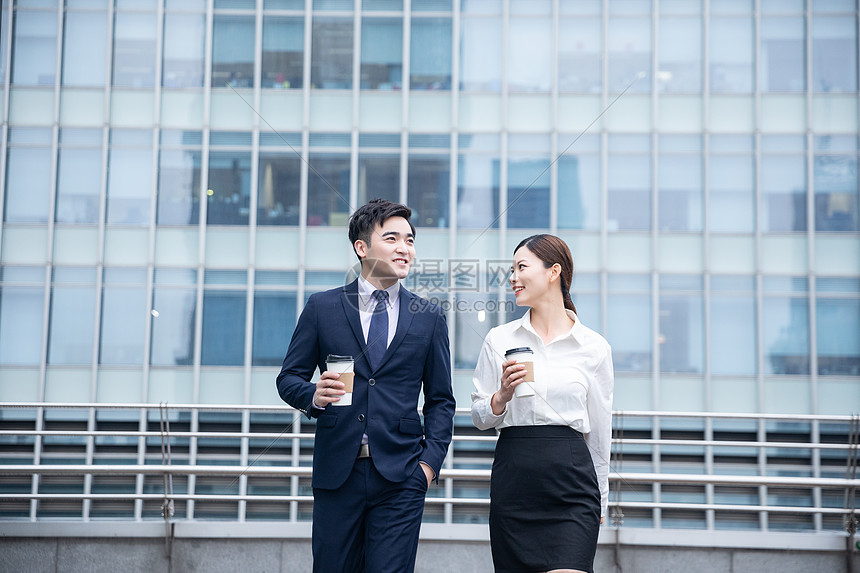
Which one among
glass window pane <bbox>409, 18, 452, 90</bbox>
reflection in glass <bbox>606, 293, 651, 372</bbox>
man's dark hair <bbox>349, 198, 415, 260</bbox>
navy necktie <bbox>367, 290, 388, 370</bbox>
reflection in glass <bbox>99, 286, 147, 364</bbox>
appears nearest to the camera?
navy necktie <bbox>367, 290, 388, 370</bbox>

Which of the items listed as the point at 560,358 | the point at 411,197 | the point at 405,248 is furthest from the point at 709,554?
the point at 411,197

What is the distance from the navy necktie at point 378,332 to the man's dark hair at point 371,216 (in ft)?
0.86

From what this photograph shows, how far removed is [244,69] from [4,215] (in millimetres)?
6319

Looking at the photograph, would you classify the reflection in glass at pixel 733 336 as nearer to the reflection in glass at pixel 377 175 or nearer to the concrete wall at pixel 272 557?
the reflection in glass at pixel 377 175

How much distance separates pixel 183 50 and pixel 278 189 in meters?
3.71

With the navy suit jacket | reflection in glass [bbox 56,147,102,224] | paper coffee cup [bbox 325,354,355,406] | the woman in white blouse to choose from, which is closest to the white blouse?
the woman in white blouse

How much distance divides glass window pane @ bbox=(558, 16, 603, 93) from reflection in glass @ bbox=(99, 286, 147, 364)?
10266 mm

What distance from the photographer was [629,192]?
1797 centimetres

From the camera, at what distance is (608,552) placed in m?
6.02

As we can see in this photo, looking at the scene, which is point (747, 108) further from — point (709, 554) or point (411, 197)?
point (709, 554)

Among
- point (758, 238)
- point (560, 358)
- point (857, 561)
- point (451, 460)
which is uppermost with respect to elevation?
point (758, 238)

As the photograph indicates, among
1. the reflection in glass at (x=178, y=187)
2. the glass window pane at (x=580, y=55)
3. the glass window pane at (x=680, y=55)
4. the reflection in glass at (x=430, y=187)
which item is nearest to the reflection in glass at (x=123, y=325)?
the reflection in glass at (x=178, y=187)

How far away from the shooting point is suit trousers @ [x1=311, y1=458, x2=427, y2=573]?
3459 mm

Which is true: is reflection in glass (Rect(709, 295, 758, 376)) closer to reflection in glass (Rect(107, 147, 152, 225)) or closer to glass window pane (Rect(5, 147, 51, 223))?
reflection in glass (Rect(107, 147, 152, 225))
